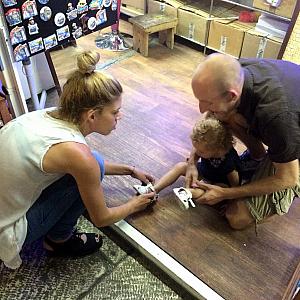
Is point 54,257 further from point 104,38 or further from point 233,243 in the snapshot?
point 104,38

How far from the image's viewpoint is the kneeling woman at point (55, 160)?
3.51 feet

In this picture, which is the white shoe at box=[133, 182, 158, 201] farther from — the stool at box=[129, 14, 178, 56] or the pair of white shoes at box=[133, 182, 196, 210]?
the stool at box=[129, 14, 178, 56]

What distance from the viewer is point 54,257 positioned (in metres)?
1.42

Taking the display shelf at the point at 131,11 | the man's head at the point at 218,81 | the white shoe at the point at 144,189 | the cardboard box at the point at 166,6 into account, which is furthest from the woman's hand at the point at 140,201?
the display shelf at the point at 131,11

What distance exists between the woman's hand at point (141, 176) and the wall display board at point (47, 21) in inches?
29.5

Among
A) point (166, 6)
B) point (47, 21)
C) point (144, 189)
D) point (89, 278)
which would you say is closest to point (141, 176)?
point (144, 189)

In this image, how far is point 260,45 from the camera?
249 centimetres

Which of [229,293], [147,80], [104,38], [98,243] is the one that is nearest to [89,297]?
[98,243]

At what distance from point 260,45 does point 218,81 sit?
1574mm

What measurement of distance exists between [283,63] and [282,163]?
36 cm

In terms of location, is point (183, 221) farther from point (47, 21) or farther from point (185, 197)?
point (47, 21)

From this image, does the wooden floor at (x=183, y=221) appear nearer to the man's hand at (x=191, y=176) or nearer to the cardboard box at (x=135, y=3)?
the man's hand at (x=191, y=176)

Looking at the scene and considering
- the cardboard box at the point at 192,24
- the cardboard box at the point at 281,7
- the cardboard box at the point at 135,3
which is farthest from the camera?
the cardboard box at the point at 135,3

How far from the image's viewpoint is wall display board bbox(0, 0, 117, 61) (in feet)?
5.16
